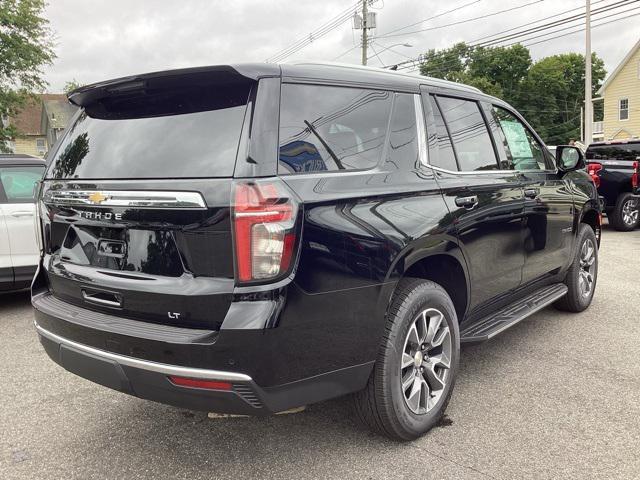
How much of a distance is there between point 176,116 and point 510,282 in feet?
8.23

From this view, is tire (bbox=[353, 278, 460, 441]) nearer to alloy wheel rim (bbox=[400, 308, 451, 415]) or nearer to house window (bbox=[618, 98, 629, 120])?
alloy wheel rim (bbox=[400, 308, 451, 415])

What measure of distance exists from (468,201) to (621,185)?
31.4ft

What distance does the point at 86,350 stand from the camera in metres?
2.42

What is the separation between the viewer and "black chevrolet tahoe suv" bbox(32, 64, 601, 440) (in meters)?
2.12

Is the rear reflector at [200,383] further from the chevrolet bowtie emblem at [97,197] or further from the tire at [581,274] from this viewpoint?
the tire at [581,274]

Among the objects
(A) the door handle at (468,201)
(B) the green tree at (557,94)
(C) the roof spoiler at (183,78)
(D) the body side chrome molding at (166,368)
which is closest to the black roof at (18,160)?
(C) the roof spoiler at (183,78)

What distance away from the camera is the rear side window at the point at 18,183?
5730 mm

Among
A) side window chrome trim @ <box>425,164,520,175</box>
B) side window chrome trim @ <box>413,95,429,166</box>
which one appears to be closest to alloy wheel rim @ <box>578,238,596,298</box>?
side window chrome trim @ <box>425,164,520,175</box>

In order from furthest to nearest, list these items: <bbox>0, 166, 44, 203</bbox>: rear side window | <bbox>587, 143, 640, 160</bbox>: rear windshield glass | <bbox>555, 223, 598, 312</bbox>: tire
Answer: <bbox>587, 143, 640, 160</bbox>: rear windshield glass, <bbox>0, 166, 44, 203</bbox>: rear side window, <bbox>555, 223, 598, 312</bbox>: tire

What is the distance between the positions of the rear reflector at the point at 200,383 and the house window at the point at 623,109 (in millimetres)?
38737

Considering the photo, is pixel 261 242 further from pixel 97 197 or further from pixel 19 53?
pixel 19 53

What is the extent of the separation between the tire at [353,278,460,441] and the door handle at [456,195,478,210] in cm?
51

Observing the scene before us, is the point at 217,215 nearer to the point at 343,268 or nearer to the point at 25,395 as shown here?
the point at 343,268

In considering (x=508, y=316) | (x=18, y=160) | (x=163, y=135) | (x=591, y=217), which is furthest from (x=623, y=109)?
(x=163, y=135)
